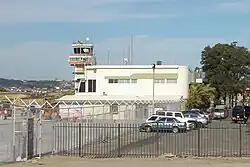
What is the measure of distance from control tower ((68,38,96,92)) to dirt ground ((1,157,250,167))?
108 meters

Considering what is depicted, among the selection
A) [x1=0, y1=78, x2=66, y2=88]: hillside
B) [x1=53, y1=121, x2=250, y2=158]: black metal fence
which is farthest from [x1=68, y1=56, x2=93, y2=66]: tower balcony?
[x1=53, y1=121, x2=250, y2=158]: black metal fence

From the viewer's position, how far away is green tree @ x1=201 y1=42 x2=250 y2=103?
11262 cm

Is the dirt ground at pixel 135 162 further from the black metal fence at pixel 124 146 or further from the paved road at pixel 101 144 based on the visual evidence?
the black metal fence at pixel 124 146

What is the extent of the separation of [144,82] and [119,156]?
70942 millimetres

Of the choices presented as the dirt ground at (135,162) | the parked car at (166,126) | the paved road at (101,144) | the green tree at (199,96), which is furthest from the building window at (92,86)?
the dirt ground at (135,162)

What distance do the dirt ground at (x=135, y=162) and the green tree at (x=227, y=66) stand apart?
297ft

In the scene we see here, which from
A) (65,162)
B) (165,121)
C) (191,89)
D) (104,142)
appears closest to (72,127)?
(104,142)

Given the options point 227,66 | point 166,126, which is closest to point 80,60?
point 227,66

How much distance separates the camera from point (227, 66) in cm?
11338

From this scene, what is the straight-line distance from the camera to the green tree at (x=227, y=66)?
112625 millimetres

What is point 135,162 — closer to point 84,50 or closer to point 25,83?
point 84,50

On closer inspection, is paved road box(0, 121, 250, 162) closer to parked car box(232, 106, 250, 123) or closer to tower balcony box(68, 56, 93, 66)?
parked car box(232, 106, 250, 123)

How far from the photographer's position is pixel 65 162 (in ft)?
71.3

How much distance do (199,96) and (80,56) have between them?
42.7 metres
